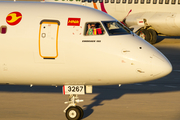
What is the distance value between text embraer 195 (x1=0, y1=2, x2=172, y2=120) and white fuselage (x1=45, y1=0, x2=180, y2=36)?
72.4 feet

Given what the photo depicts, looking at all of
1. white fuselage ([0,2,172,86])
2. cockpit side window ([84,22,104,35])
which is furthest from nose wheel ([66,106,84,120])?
cockpit side window ([84,22,104,35])

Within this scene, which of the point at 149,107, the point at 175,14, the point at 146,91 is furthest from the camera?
the point at 175,14

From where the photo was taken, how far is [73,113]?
11.6 metres

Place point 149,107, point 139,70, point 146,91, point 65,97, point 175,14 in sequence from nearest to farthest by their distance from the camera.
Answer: point 139,70
point 149,107
point 65,97
point 146,91
point 175,14

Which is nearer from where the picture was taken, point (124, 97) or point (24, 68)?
point (24, 68)

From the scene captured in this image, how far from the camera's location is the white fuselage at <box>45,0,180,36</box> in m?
32.8

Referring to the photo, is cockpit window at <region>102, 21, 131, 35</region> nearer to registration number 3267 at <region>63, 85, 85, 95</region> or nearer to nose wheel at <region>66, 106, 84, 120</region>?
registration number 3267 at <region>63, 85, 85, 95</region>

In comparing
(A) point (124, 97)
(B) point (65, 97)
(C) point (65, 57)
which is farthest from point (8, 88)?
(C) point (65, 57)

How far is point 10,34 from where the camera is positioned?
448 inches

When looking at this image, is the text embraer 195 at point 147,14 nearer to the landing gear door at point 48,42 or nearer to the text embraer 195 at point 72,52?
the text embraer 195 at point 72,52

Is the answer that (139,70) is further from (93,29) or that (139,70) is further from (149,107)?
(149,107)

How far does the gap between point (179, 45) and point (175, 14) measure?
292cm

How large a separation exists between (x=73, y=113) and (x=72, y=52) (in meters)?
1.92

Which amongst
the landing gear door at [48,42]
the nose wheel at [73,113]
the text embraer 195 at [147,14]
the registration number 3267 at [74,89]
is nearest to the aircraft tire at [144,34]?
the text embraer 195 at [147,14]
